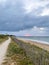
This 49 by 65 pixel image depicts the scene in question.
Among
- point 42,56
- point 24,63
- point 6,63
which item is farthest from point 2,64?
point 42,56

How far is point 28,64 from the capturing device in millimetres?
14602

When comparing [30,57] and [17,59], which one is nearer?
[30,57]

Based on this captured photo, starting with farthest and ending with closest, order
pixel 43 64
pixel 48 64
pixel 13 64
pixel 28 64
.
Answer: pixel 13 64 < pixel 28 64 < pixel 43 64 < pixel 48 64

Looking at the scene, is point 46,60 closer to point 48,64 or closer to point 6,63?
point 48,64

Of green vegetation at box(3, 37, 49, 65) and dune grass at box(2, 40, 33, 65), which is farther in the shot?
dune grass at box(2, 40, 33, 65)

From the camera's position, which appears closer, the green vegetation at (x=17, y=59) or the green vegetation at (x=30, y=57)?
the green vegetation at (x=30, y=57)

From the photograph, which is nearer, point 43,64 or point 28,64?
point 43,64

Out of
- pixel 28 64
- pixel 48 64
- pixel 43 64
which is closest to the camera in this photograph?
pixel 48 64

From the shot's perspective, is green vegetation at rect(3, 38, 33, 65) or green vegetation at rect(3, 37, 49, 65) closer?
green vegetation at rect(3, 37, 49, 65)

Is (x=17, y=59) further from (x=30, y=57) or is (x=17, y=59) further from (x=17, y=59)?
(x=30, y=57)

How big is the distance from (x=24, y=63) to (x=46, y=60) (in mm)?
5587

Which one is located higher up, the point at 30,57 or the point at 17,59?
the point at 30,57

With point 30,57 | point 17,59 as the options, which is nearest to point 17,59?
point 17,59

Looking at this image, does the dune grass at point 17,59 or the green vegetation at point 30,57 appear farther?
the dune grass at point 17,59
